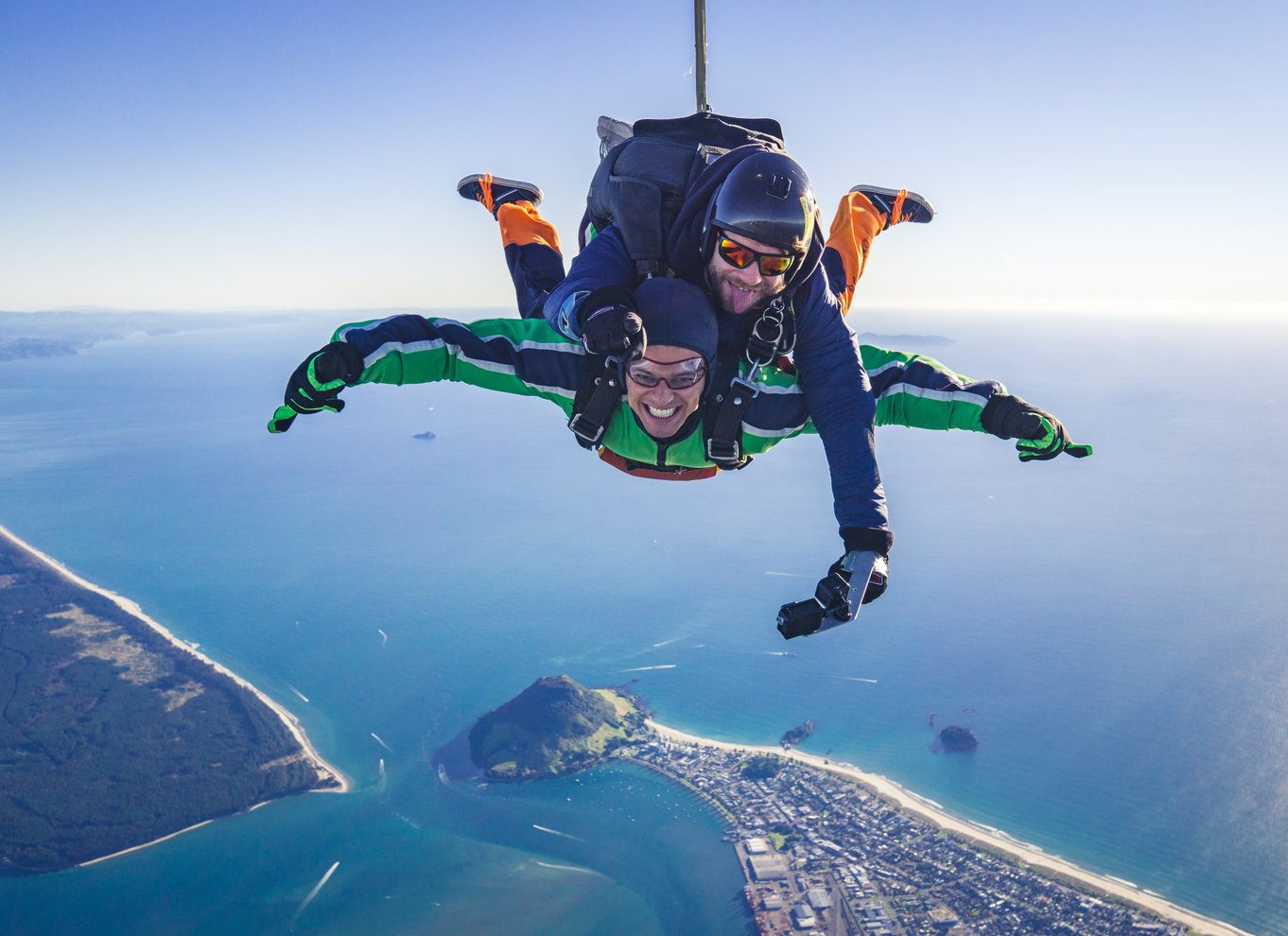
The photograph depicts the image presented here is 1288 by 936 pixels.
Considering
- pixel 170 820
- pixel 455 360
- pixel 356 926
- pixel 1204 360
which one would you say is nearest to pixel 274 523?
pixel 170 820

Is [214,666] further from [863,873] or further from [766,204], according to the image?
[766,204]

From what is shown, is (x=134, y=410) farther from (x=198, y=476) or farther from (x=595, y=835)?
(x=595, y=835)

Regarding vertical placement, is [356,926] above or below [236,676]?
below

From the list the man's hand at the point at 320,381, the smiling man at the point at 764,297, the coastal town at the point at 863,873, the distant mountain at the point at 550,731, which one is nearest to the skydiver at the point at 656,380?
the man's hand at the point at 320,381

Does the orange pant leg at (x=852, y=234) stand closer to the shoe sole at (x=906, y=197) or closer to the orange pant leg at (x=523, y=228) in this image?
the shoe sole at (x=906, y=197)

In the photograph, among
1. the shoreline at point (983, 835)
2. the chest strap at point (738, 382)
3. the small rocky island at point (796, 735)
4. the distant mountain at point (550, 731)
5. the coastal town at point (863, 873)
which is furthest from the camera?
the distant mountain at point (550, 731)

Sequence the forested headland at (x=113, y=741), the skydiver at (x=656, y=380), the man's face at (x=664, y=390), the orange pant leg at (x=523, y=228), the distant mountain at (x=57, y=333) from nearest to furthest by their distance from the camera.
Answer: the skydiver at (x=656, y=380) → the man's face at (x=664, y=390) → the orange pant leg at (x=523, y=228) → the forested headland at (x=113, y=741) → the distant mountain at (x=57, y=333)

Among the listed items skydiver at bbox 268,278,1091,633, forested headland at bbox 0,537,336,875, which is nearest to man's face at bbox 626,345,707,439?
skydiver at bbox 268,278,1091,633
